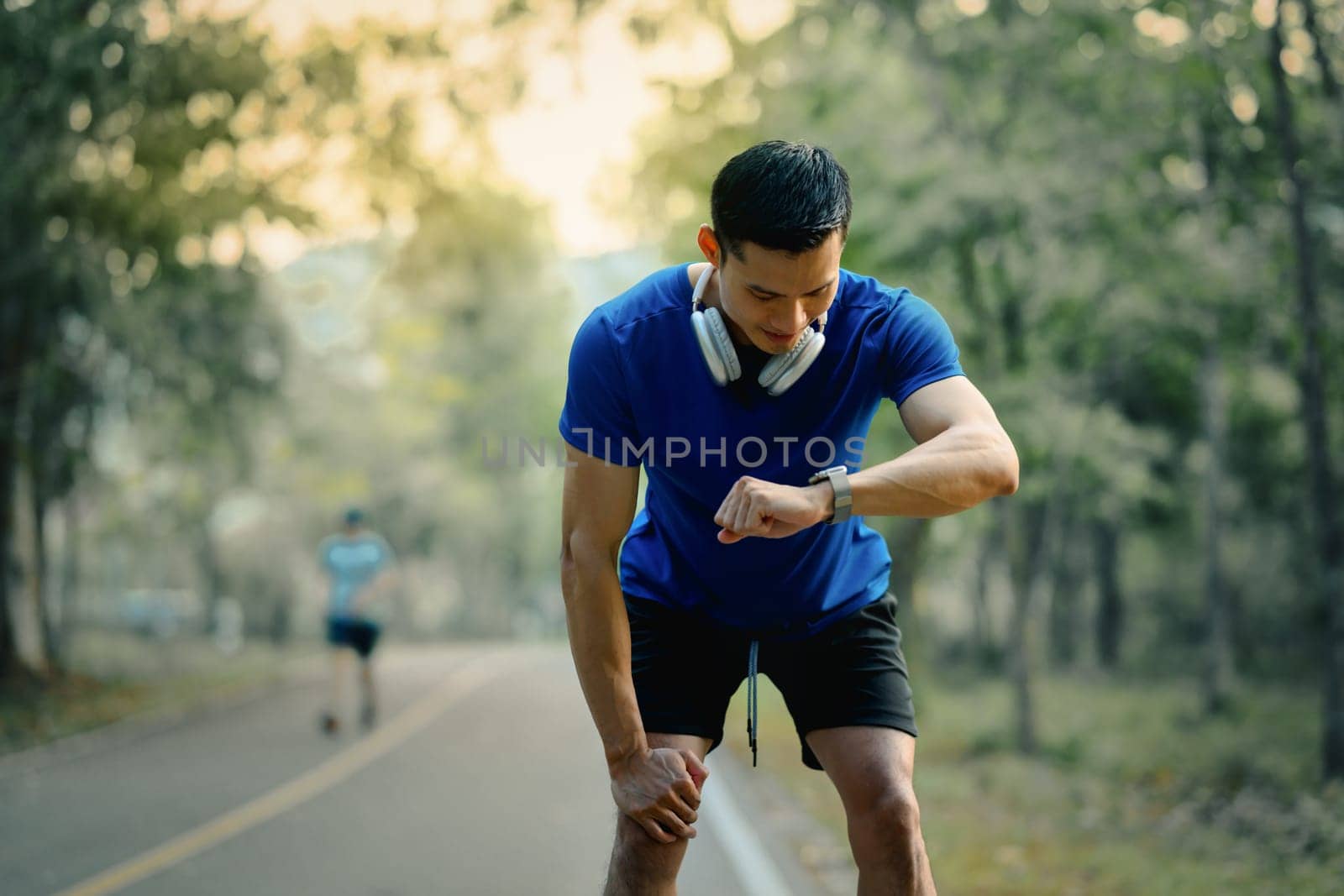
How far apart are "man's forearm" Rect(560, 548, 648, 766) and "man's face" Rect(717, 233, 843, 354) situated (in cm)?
66

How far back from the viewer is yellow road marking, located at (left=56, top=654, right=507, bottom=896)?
7.38m

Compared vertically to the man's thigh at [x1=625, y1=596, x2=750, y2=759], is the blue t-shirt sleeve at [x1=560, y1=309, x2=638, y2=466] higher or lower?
higher

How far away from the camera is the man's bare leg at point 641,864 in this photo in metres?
3.39

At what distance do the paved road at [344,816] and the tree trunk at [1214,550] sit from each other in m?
8.94

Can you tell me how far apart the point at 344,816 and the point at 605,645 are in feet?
21.3

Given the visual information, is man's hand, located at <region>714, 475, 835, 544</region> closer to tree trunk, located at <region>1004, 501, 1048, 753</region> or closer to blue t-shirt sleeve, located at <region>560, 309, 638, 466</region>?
blue t-shirt sleeve, located at <region>560, 309, 638, 466</region>

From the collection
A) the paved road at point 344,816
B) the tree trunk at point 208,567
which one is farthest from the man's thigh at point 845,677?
the tree trunk at point 208,567

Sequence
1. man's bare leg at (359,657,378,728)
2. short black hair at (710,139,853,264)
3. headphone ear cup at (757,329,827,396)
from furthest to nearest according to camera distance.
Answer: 1. man's bare leg at (359,657,378,728)
2. headphone ear cup at (757,329,827,396)
3. short black hair at (710,139,853,264)

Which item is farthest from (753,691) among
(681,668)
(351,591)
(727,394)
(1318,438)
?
(351,591)

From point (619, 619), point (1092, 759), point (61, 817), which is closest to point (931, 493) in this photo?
point (619, 619)

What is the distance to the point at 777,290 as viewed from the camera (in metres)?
3.01

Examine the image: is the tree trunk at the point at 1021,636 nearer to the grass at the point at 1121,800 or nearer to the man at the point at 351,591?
the grass at the point at 1121,800

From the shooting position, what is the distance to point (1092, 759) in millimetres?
14633

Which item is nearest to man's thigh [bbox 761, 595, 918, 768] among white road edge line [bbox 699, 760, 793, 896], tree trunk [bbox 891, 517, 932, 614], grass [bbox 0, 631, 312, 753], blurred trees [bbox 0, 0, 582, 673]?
white road edge line [bbox 699, 760, 793, 896]
